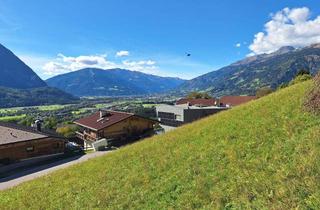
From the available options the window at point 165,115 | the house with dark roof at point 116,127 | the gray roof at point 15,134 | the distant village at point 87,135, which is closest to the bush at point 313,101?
the distant village at point 87,135

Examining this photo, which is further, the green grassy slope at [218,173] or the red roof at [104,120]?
the red roof at [104,120]

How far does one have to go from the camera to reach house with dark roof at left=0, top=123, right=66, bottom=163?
159ft

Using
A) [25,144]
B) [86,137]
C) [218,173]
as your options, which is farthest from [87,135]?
[218,173]

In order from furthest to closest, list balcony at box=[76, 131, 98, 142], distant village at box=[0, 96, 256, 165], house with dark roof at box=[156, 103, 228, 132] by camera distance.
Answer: house with dark roof at box=[156, 103, 228, 132], balcony at box=[76, 131, 98, 142], distant village at box=[0, 96, 256, 165]

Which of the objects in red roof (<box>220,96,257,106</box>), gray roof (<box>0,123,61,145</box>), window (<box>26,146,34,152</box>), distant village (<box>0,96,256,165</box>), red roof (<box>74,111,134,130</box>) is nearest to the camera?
gray roof (<box>0,123,61,145</box>)

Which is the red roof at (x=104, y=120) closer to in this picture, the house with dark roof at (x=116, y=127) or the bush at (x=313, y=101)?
the house with dark roof at (x=116, y=127)

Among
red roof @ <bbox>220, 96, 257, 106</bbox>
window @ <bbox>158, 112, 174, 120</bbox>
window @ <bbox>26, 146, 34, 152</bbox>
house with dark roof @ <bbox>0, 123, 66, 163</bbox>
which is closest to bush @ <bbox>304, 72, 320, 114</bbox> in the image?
house with dark roof @ <bbox>0, 123, 66, 163</bbox>

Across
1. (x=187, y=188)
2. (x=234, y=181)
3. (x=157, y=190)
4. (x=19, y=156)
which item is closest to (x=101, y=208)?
(x=157, y=190)

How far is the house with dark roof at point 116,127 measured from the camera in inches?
2499

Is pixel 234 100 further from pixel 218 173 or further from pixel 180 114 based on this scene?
pixel 218 173

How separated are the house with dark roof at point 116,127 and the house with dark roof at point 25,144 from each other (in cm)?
857

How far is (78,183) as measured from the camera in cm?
2156

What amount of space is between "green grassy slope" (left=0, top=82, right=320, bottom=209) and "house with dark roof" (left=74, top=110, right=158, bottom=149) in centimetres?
3839

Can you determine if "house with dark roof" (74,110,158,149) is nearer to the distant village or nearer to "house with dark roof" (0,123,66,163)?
the distant village
